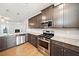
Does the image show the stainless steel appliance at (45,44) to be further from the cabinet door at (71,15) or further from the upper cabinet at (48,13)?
the cabinet door at (71,15)

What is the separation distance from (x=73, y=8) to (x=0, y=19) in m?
1.76

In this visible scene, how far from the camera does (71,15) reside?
1.80 meters

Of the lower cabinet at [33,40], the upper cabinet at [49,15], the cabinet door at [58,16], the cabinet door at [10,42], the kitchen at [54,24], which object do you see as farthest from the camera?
the lower cabinet at [33,40]

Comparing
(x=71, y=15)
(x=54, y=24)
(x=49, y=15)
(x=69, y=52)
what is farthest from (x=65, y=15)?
(x=69, y=52)

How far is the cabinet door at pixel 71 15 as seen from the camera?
5.51 feet

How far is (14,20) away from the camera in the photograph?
209 cm

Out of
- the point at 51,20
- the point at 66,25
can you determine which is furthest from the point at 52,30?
the point at 66,25

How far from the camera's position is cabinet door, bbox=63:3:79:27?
168cm

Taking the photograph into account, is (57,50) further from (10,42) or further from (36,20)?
(36,20)

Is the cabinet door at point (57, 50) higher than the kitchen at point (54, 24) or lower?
lower

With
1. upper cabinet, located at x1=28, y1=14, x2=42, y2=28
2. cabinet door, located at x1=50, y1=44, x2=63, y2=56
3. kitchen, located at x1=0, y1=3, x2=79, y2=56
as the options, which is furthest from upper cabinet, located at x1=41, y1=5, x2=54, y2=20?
cabinet door, located at x1=50, y1=44, x2=63, y2=56

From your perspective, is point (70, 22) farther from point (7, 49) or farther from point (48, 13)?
point (7, 49)

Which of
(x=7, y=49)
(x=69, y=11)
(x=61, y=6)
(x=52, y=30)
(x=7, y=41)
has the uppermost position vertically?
(x=61, y=6)

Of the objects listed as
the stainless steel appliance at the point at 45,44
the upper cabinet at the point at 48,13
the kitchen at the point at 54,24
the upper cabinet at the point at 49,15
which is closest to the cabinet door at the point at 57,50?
the kitchen at the point at 54,24
